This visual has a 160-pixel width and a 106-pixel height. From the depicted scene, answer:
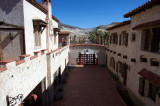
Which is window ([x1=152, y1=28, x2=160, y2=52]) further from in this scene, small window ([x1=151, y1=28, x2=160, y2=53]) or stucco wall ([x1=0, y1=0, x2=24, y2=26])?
stucco wall ([x1=0, y1=0, x2=24, y2=26])

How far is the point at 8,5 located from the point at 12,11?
0.44 metres

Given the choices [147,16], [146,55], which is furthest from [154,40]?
[147,16]

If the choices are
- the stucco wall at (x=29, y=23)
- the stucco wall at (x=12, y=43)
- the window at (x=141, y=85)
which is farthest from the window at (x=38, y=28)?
the window at (x=141, y=85)

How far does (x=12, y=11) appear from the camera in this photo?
661 centimetres

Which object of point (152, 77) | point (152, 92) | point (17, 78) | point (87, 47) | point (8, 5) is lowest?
point (152, 92)

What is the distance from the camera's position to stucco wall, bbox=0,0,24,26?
6.48 meters

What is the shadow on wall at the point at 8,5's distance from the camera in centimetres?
646

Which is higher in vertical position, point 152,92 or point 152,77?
point 152,77

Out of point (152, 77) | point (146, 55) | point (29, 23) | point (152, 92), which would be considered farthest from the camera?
point (29, 23)

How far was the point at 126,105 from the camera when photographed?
359 inches

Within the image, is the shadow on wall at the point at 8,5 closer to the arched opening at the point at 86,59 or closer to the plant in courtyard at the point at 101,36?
the arched opening at the point at 86,59

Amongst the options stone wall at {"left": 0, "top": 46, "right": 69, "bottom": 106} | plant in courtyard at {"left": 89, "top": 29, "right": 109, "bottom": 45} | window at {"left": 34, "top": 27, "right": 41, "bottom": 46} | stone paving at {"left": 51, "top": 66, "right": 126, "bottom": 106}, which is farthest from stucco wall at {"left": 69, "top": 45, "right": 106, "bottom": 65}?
plant in courtyard at {"left": 89, "top": 29, "right": 109, "bottom": 45}

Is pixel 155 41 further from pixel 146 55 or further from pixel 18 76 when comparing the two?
pixel 18 76

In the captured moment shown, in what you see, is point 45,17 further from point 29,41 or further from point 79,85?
point 79,85
